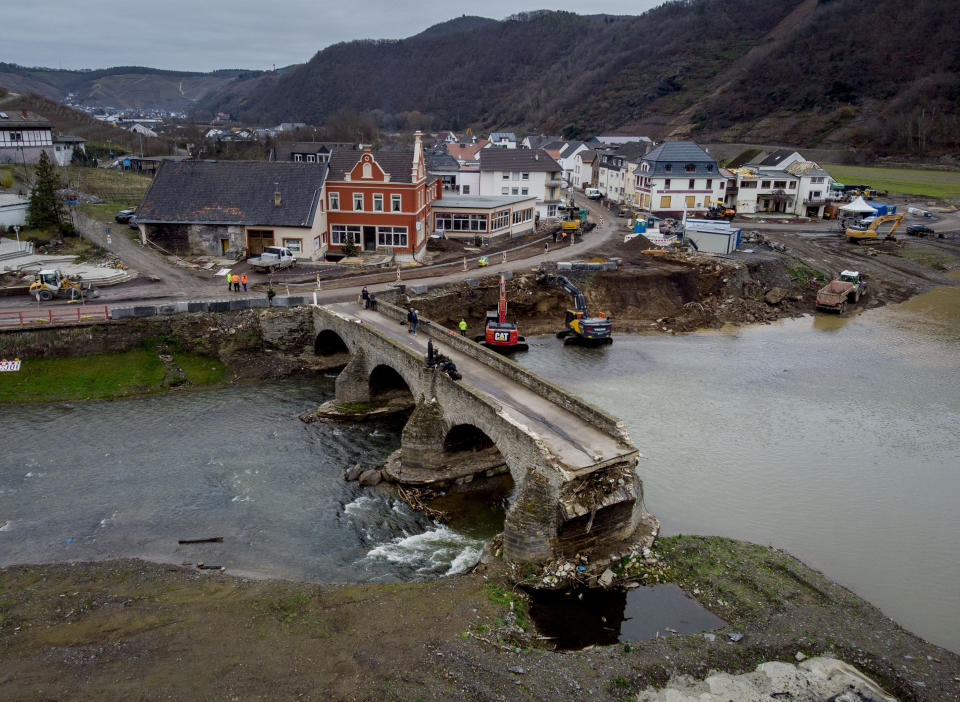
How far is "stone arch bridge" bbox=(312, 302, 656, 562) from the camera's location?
67.6 feet

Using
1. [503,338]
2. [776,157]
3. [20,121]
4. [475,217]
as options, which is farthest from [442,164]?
[776,157]

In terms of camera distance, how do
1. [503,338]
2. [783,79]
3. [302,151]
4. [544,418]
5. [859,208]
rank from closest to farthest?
[544,418]
[503,338]
[859,208]
[302,151]
[783,79]

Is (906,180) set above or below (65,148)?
below

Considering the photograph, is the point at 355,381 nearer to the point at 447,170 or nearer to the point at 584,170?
the point at 447,170

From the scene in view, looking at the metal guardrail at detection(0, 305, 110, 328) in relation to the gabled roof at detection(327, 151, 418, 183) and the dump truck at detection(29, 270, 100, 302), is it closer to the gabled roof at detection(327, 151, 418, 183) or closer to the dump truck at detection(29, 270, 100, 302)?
the dump truck at detection(29, 270, 100, 302)

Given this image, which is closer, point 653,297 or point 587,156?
point 653,297

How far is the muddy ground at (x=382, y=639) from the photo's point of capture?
51.5ft

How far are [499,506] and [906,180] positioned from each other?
96233 millimetres

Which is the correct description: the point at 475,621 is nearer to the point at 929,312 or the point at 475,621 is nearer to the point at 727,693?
the point at 727,693

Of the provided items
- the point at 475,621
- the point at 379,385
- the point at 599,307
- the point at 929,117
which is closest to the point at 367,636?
the point at 475,621

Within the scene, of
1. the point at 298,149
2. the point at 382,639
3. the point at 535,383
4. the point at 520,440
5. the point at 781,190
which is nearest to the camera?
the point at 382,639

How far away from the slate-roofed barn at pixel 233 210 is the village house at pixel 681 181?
134ft

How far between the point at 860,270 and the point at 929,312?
9.21 meters

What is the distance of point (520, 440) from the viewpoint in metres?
21.9
